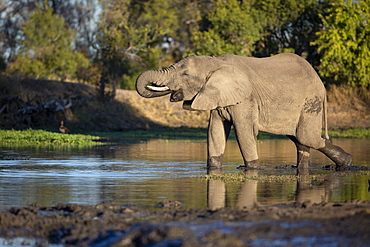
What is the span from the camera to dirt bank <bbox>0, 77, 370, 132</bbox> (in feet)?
103

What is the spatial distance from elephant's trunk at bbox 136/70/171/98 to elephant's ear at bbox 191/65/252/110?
0.68 metres

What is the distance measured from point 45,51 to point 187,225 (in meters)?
37.2

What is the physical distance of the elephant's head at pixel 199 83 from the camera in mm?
13914

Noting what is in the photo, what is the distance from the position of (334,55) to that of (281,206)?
2984cm

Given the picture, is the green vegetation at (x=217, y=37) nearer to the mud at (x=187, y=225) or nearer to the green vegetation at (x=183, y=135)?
the green vegetation at (x=183, y=135)

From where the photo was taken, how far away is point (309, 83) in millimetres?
14891

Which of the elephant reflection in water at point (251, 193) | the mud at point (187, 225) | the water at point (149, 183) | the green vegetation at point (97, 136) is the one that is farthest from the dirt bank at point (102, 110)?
the mud at point (187, 225)

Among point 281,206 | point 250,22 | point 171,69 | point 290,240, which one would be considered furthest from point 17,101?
point 290,240

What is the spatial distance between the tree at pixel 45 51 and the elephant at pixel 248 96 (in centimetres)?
2839

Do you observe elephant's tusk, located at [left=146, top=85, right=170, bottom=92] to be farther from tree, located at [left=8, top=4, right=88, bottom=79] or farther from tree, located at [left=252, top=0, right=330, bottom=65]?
tree, located at [left=252, top=0, right=330, bottom=65]

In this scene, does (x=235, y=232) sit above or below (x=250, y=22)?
below

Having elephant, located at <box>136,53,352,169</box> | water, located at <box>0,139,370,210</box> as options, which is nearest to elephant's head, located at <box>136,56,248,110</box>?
elephant, located at <box>136,53,352,169</box>

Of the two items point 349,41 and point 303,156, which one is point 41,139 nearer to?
point 303,156

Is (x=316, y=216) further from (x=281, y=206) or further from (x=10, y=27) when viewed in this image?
(x=10, y=27)
